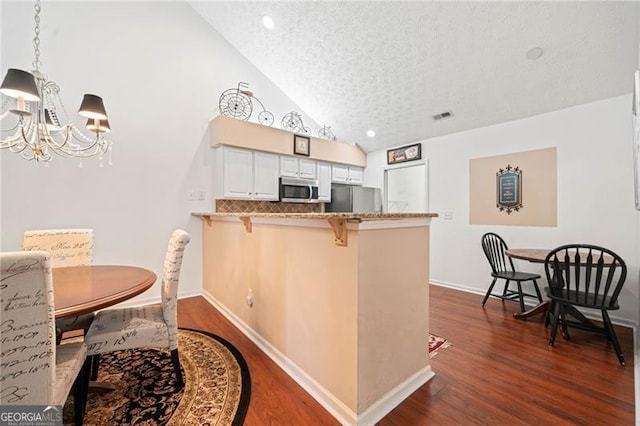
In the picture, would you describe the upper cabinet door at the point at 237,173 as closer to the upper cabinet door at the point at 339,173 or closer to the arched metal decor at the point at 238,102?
the arched metal decor at the point at 238,102

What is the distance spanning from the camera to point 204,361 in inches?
82.7

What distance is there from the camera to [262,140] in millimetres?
3943

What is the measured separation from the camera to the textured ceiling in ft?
8.02

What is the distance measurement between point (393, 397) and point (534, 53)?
3.39 m

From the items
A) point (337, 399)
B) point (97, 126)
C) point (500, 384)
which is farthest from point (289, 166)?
point (500, 384)

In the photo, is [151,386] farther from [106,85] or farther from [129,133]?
[106,85]

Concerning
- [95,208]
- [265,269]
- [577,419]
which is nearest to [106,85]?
[95,208]

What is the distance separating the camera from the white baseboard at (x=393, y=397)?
1479 mm

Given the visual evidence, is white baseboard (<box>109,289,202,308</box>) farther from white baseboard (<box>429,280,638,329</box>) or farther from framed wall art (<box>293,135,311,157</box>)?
white baseboard (<box>429,280,638,329</box>)

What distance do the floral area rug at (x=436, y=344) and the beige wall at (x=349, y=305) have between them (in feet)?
1.32

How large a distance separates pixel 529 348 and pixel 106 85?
5188 millimetres

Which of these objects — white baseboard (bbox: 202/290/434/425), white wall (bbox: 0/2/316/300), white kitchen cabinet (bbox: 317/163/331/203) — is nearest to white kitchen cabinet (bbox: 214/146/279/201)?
white wall (bbox: 0/2/316/300)

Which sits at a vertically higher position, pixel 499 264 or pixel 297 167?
pixel 297 167

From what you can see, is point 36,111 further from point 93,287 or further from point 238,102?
point 238,102
